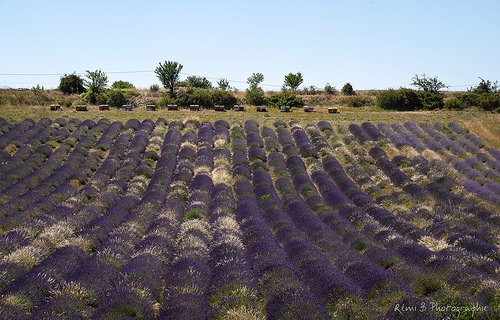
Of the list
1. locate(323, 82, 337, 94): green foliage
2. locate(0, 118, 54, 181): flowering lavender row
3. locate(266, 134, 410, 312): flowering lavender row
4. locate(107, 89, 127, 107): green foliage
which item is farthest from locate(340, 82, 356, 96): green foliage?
locate(266, 134, 410, 312): flowering lavender row

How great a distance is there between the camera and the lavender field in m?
9.45

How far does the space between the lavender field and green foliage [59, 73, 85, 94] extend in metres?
31.1

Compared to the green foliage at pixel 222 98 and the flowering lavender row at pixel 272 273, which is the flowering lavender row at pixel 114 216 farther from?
the green foliage at pixel 222 98

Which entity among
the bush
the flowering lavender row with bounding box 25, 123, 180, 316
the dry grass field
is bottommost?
the flowering lavender row with bounding box 25, 123, 180, 316

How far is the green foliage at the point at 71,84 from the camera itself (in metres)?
64.0

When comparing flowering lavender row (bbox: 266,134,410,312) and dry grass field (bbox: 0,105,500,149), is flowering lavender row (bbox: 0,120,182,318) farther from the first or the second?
dry grass field (bbox: 0,105,500,149)

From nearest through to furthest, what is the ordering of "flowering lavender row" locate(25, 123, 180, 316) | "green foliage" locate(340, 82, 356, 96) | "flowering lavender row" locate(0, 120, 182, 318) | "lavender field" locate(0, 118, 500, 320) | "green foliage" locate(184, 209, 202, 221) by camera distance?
"flowering lavender row" locate(25, 123, 180, 316), "lavender field" locate(0, 118, 500, 320), "flowering lavender row" locate(0, 120, 182, 318), "green foliage" locate(184, 209, 202, 221), "green foliage" locate(340, 82, 356, 96)

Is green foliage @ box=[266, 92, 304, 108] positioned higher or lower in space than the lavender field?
higher

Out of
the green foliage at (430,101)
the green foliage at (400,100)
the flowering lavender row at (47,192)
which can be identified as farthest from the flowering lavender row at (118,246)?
the green foliage at (430,101)

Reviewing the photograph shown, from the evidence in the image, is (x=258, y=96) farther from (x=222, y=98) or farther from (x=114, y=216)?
(x=114, y=216)

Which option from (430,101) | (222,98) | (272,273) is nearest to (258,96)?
(222,98)

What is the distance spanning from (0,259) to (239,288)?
631 centimetres

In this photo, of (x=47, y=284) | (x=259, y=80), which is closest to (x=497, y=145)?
(x=47, y=284)

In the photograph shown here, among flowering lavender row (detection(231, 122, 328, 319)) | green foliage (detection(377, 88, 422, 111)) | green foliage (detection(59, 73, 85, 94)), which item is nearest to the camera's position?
flowering lavender row (detection(231, 122, 328, 319))
